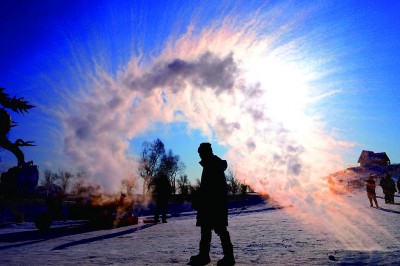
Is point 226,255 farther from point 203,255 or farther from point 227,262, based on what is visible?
point 203,255

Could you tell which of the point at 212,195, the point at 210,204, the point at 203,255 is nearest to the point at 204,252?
the point at 203,255

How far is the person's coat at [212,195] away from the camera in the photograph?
461 centimetres

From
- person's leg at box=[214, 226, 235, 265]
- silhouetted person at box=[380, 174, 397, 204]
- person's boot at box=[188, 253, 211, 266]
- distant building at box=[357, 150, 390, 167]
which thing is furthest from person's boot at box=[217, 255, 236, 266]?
distant building at box=[357, 150, 390, 167]

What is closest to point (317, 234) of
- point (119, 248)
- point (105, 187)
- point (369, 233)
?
point (369, 233)

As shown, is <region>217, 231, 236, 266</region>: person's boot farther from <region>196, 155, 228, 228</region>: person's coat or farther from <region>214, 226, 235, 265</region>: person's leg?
<region>196, 155, 228, 228</region>: person's coat

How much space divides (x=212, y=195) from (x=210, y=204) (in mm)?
136

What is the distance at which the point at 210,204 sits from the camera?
4695 millimetres

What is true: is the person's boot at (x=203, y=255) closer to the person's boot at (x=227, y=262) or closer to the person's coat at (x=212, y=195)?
the person's coat at (x=212, y=195)

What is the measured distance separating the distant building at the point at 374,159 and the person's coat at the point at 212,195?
271ft

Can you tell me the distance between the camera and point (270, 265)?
4.15 metres

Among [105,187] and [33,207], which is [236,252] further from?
[33,207]

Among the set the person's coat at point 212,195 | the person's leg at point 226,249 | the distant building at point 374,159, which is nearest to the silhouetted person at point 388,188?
the person's coat at point 212,195

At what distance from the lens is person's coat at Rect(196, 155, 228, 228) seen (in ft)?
15.1

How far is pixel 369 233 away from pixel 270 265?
4241 millimetres
